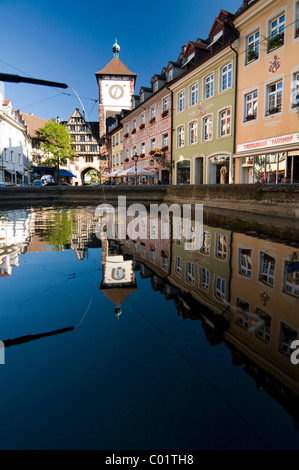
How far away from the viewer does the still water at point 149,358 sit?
1187mm

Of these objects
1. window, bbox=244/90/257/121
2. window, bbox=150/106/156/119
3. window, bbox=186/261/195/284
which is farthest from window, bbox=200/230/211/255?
window, bbox=150/106/156/119

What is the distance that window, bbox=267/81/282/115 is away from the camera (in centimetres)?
1558

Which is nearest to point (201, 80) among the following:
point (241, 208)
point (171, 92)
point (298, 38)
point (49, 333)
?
point (171, 92)

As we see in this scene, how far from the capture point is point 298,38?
14094 mm

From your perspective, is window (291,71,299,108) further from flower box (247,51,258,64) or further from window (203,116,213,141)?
window (203,116,213,141)

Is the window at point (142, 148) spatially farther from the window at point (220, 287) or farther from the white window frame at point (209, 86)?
the window at point (220, 287)

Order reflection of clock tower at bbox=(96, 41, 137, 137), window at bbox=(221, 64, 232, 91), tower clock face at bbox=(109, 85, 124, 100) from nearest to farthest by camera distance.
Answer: window at bbox=(221, 64, 232, 91)
reflection of clock tower at bbox=(96, 41, 137, 137)
tower clock face at bbox=(109, 85, 124, 100)

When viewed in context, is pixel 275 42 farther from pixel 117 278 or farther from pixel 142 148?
pixel 142 148

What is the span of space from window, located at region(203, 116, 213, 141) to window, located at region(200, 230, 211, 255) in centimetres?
1699

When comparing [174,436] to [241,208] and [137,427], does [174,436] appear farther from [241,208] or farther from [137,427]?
[241,208]

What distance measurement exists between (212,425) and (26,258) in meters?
3.44

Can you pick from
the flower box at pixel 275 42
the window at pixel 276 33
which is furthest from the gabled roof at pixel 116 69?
the flower box at pixel 275 42

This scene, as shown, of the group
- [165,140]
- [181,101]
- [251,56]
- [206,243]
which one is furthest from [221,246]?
[165,140]

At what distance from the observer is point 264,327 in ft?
6.73
